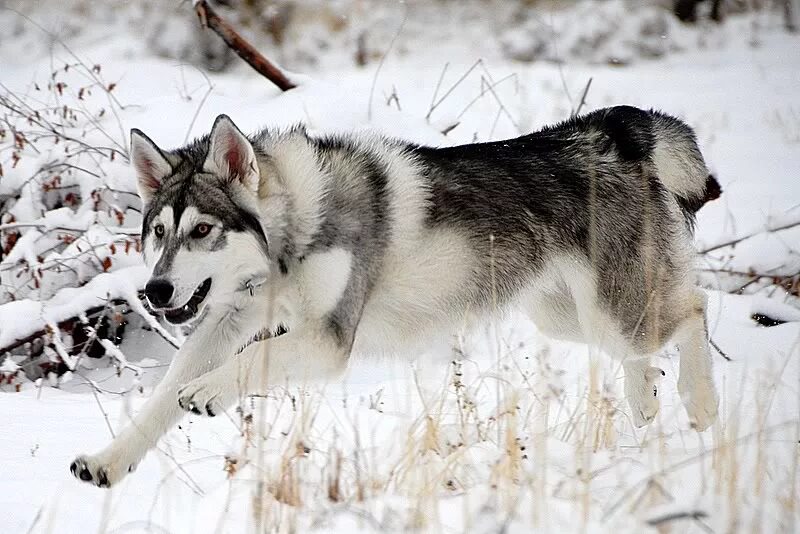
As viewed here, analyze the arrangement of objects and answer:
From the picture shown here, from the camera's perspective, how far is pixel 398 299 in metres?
3.88

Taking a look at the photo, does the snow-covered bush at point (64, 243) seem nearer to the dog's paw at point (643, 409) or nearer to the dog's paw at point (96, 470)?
the dog's paw at point (96, 470)

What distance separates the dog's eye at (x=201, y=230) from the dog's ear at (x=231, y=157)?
0.24 meters

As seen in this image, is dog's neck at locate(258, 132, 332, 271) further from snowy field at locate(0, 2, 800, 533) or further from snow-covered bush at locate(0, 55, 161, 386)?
snow-covered bush at locate(0, 55, 161, 386)

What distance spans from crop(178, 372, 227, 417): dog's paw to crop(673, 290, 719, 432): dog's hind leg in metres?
2.28

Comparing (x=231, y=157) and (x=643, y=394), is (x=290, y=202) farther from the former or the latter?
(x=643, y=394)

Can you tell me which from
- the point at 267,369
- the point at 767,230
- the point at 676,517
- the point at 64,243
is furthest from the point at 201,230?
the point at 767,230

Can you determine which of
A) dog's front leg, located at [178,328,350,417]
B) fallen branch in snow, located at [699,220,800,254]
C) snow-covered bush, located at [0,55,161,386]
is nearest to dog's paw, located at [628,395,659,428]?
dog's front leg, located at [178,328,350,417]

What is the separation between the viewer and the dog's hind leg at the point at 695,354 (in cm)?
425

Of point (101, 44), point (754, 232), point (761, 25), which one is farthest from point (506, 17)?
point (754, 232)

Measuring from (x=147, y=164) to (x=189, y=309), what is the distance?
70 cm

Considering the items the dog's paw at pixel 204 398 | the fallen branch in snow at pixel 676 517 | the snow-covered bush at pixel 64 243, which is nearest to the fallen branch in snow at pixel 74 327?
the snow-covered bush at pixel 64 243

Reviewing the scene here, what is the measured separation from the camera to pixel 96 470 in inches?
122

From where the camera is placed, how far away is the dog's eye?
11.0ft

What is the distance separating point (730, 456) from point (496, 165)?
186 centimetres
